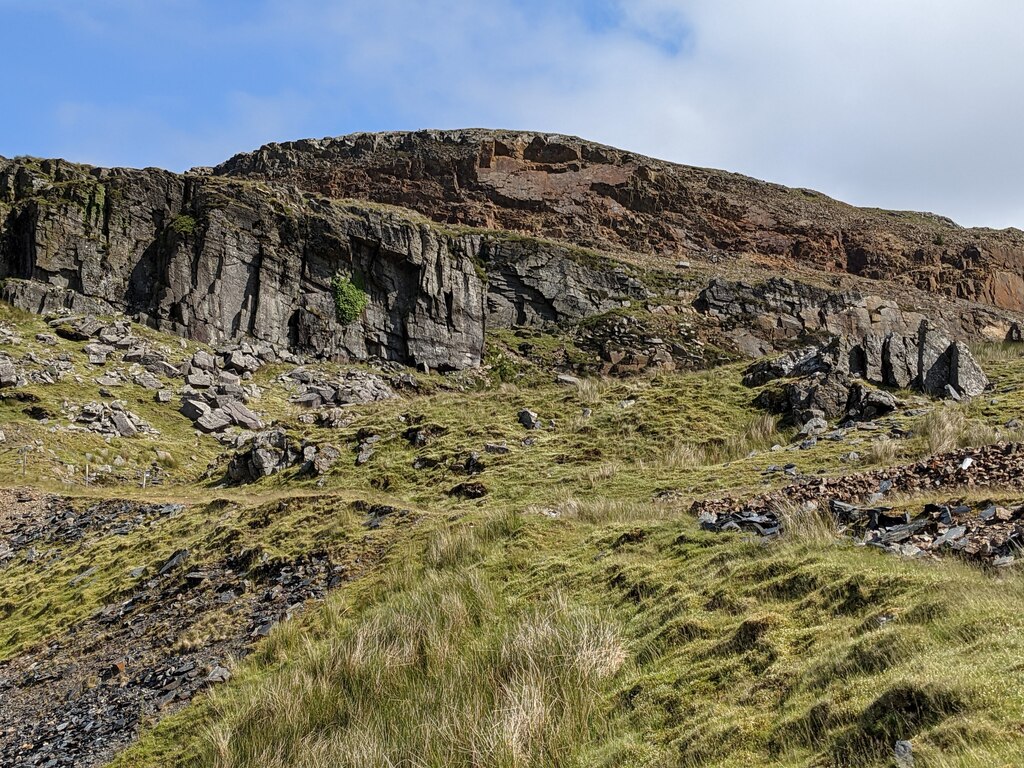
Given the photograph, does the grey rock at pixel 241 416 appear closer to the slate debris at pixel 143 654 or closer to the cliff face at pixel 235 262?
the cliff face at pixel 235 262

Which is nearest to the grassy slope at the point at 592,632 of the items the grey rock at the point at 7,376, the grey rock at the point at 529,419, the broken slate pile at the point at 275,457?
the broken slate pile at the point at 275,457

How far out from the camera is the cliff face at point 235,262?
35094 millimetres

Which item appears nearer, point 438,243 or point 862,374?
point 862,374

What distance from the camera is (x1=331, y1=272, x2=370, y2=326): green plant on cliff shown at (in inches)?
1567

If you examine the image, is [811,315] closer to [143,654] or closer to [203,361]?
[203,361]

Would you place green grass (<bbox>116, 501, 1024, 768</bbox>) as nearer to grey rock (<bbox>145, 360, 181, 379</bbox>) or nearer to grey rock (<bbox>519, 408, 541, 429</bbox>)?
grey rock (<bbox>519, 408, 541, 429</bbox>)

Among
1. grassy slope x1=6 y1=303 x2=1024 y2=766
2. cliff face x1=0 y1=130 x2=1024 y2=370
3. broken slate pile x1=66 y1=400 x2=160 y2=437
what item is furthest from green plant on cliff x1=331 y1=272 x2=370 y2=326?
grassy slope x1=6 y1=303 x2=1024 y2=766

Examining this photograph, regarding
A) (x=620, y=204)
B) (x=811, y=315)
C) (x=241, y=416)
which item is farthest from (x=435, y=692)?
(x=620, y=204)

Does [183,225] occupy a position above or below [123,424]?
above

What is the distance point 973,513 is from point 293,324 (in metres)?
36.1

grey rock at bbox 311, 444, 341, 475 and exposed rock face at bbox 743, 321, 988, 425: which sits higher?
exposed rock face at bbox 743, 321, 988, 425

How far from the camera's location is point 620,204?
6606 centimetres

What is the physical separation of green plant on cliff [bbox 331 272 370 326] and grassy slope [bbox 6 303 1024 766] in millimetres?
24841

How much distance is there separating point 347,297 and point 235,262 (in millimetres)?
6438
